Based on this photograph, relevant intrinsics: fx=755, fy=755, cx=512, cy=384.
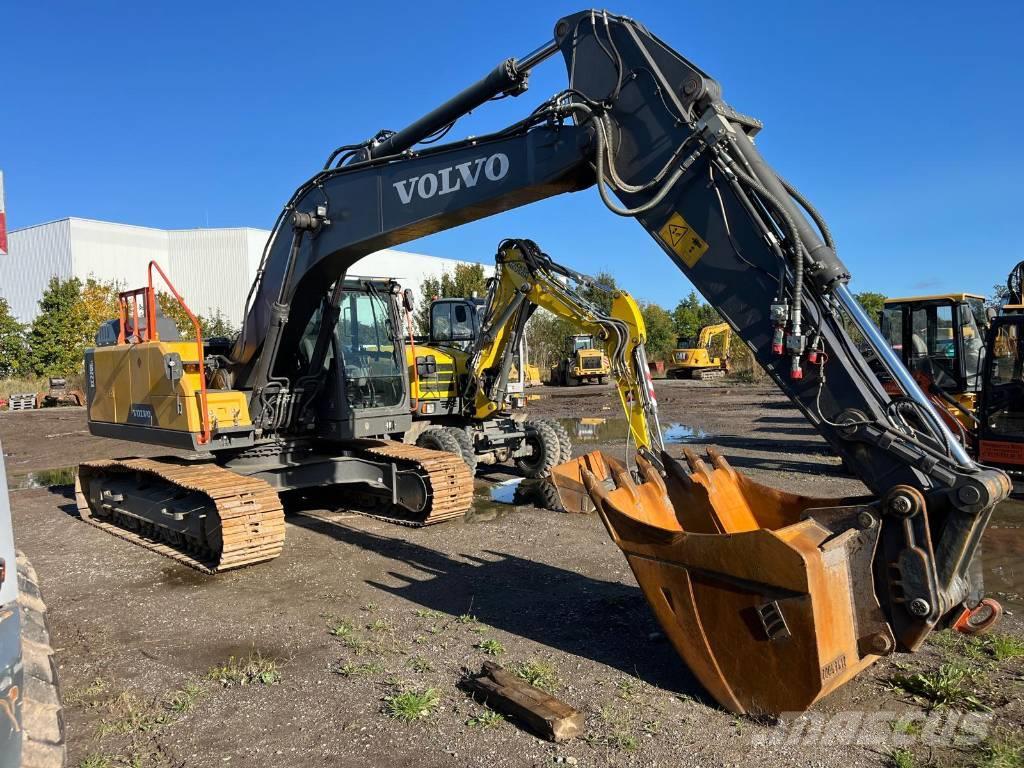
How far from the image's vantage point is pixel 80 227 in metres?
44.0

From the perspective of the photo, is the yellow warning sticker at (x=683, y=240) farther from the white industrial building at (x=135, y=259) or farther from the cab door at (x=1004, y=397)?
the white industrial building at (x=135, y=259)

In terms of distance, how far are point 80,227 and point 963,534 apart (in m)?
49.8

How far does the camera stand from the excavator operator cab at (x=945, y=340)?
40.5 ft

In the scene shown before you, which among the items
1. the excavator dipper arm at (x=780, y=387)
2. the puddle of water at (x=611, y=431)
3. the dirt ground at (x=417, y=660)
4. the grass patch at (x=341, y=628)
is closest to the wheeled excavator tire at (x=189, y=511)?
the dirt ground at (x=417, y=660)

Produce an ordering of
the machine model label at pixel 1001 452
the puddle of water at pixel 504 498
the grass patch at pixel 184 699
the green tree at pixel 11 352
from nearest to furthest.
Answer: the grass patch at pixel 184 699
the puddle of water at pixel 504 498
the machine model label at pixel 1001 452
the green tree at pixel 11 352

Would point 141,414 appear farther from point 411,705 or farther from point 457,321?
point 411,705

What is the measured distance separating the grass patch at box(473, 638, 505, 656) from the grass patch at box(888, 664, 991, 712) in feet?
7.55

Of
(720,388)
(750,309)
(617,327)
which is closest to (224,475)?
(617,327)

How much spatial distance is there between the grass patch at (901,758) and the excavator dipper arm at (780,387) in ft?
1.26

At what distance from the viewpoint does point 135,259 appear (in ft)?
152

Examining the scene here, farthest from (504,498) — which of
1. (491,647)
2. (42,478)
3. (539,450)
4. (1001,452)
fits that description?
(42,478)

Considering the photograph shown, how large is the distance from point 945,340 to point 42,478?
15.9 meters

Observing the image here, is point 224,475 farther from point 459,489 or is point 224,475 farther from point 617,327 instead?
point 617,327

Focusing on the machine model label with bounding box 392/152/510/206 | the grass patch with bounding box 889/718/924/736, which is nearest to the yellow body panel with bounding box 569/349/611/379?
the machine model label with bounding box 392/152/510/206
